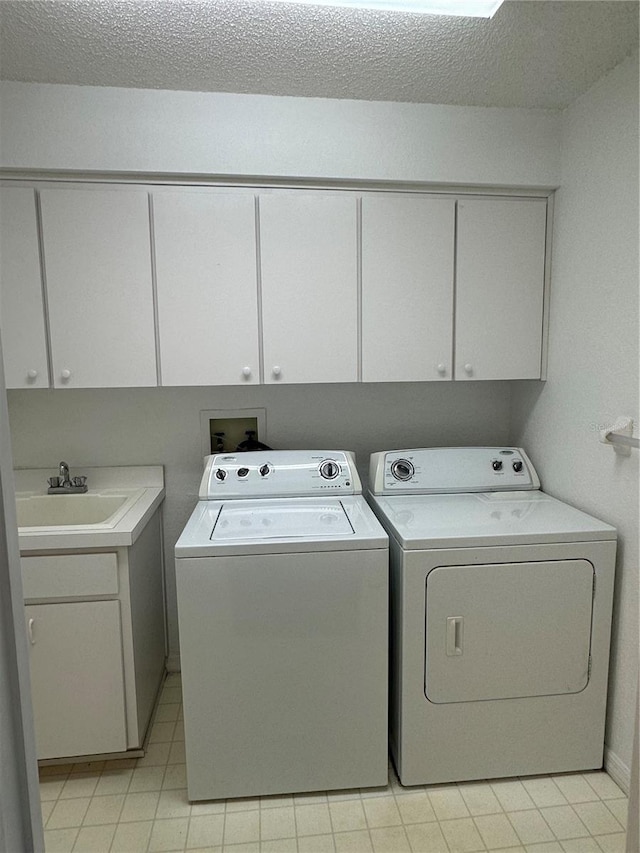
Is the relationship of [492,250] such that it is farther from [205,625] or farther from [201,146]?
[205,625]

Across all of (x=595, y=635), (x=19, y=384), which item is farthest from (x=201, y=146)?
(x=595, y=635)

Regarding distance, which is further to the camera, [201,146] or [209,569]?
[201,146]

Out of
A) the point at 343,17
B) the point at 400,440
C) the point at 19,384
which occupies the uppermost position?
the point at 343,17

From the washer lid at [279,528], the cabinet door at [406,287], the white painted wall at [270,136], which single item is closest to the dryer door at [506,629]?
the washer lid at [279,528]

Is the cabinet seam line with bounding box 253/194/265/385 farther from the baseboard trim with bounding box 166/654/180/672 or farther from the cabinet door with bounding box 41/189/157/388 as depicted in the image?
the baseboard trim with bounding box 166/654/180/672

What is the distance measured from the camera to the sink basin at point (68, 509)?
2.15m

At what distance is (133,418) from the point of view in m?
2.30

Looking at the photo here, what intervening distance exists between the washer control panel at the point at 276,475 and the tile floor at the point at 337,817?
103 centimetres

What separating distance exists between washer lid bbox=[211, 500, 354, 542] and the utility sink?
56 centimetres

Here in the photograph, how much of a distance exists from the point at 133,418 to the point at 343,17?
169cm

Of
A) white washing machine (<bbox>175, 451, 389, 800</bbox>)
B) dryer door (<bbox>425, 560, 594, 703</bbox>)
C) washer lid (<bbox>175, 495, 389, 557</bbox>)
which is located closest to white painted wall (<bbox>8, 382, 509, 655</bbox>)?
washer lid (<bbox>175, 495, 389, 557</bbox>)

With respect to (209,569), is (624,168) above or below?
above

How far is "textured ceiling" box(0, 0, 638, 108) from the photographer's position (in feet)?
4.65

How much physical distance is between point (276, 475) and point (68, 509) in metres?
0.93
